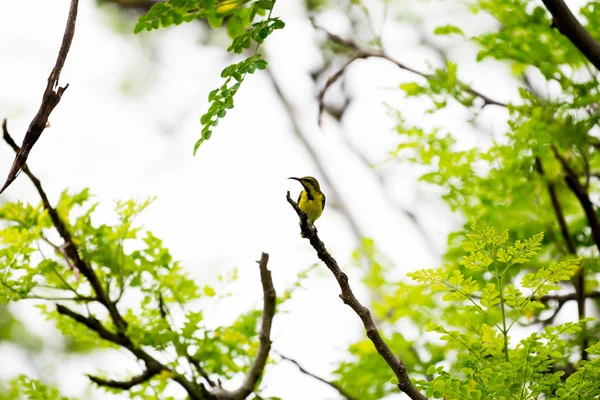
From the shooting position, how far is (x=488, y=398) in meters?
2.04

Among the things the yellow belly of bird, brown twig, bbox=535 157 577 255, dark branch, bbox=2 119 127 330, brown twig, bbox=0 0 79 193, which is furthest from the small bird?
brown twig, bbox=0 0 79 193

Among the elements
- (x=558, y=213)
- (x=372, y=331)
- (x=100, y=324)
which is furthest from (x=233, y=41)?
(x=558, y=213)

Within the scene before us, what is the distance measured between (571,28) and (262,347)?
1.92 meters

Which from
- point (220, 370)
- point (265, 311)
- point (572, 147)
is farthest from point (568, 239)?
point (220, 370)

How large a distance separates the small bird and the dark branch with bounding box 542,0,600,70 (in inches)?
57.7

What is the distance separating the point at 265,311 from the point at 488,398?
4.75ft

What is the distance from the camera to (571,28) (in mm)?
2514

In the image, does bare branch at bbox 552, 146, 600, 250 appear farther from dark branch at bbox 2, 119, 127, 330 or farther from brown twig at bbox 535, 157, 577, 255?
dark branch at bbox 2, 119, 127, 330

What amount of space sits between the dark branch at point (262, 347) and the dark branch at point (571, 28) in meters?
1.54

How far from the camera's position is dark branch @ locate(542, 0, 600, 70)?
8.11 ft

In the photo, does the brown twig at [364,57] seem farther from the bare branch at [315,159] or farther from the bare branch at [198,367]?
the bare branch at [315,159]

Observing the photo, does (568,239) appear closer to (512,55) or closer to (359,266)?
(512,55)

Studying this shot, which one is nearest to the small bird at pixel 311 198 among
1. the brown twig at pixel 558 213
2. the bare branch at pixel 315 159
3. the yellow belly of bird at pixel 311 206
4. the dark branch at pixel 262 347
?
the yellow belly of bird at pixel 311 206

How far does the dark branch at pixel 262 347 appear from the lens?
316 centimetres
